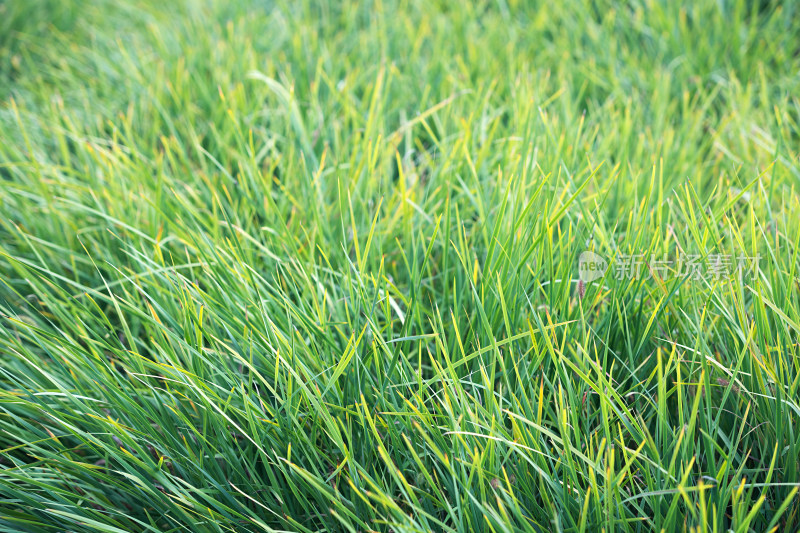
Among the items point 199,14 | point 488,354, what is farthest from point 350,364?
point 199,14

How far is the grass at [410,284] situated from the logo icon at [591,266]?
1.3 inches

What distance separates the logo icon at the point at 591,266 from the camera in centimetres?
118

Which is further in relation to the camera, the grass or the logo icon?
the logo icon

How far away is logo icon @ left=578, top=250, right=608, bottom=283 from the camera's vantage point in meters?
1.18

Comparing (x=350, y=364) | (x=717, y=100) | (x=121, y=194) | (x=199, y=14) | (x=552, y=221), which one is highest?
(x=199, y=14)

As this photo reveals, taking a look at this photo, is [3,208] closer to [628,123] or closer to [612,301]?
[612,301]

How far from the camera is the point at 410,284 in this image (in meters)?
1.28

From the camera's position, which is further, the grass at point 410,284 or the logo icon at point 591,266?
the logo icon at point 591,266

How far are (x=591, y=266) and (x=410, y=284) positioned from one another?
1.26ft

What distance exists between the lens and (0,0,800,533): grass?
95 centimetres

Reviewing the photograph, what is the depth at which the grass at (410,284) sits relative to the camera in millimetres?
946

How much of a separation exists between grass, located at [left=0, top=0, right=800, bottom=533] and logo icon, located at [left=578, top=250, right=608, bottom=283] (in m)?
0.03

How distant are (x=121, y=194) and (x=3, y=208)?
13.4 inches

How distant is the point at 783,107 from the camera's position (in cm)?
166
